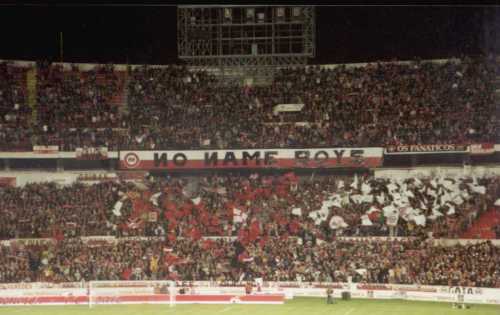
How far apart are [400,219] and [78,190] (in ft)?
59.4

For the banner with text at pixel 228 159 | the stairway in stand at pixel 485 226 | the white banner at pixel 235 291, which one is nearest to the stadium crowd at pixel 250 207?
the stairway in stand at pixel 485 226

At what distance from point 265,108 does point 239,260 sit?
1202cm

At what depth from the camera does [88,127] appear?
4638cm

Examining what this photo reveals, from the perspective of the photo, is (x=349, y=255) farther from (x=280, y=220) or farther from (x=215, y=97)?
(x=215, y=97)

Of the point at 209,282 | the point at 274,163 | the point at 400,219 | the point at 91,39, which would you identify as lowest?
the point at 209,282

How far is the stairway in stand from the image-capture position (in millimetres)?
38250

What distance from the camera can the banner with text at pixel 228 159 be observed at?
44.6 metres

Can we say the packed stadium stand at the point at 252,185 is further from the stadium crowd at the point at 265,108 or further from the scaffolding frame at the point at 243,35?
the scaffolding frame at the point at 243,35

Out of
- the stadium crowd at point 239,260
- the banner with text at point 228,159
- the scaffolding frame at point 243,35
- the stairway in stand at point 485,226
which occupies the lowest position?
the stadium crowd at point 239,260

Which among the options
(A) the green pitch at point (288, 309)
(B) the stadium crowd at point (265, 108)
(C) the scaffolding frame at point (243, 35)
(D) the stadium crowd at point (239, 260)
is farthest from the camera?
(C) the scaffolding frame at point (243, 35)

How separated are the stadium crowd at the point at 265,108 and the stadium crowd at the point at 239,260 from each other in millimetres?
7629

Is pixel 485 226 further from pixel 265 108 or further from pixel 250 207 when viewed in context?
pixel 265 108

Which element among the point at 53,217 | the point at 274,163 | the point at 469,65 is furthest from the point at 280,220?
the point at 469,65

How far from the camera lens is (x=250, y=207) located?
42.7 meters
